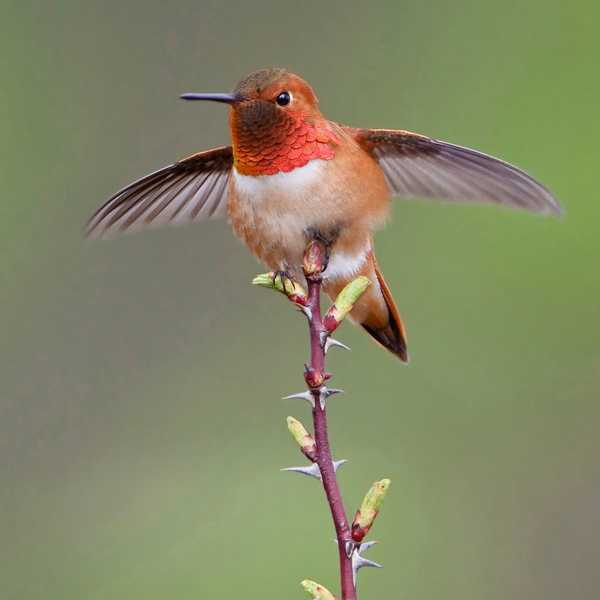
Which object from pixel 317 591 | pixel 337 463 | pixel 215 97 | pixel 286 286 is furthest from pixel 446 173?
pixel 317 591

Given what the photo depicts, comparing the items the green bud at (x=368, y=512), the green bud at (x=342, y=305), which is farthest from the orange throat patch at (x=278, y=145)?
the green bud at (x=368, y=512)

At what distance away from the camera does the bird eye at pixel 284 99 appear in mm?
3352

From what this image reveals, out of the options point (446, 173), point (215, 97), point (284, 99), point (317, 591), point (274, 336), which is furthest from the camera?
point (274, 336)

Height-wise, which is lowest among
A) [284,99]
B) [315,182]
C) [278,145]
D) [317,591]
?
[317,591]

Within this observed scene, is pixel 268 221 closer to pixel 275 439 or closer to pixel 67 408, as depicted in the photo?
pixel 275 439

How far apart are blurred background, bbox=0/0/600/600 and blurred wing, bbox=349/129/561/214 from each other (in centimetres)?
234

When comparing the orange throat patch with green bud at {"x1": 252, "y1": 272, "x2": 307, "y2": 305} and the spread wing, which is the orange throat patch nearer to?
the spread wing

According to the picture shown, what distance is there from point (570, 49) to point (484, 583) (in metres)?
3.76

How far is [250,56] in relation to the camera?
7.77m

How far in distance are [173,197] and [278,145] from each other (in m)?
0.75

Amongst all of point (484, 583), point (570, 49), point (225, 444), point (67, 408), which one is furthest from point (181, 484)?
point (570, 49)

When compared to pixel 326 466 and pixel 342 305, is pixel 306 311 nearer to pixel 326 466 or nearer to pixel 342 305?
pixel 342 305

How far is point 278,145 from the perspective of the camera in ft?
11.0

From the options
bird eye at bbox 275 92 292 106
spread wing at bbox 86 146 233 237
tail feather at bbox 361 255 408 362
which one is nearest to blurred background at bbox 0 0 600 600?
tail feather at bbox 361 255 408 362
